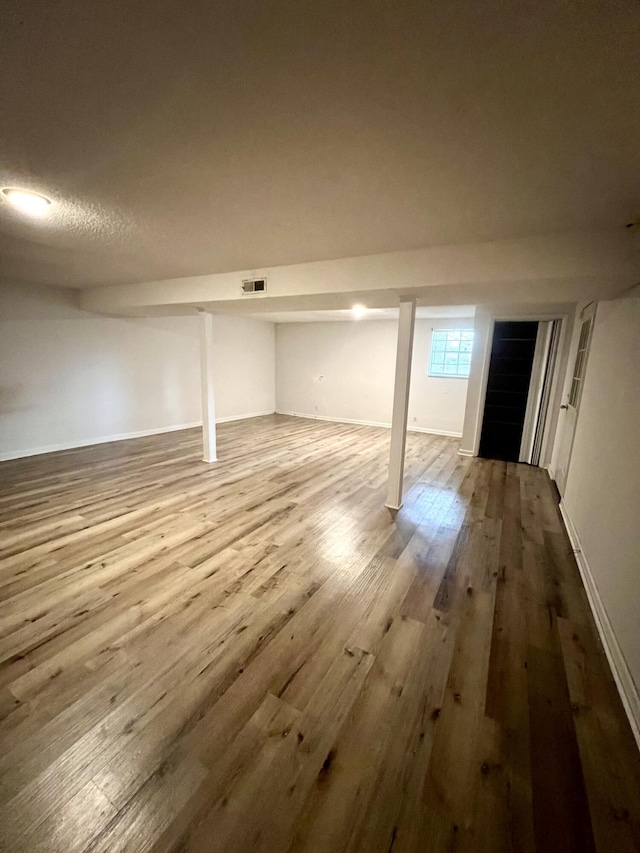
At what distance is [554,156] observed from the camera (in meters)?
1.35

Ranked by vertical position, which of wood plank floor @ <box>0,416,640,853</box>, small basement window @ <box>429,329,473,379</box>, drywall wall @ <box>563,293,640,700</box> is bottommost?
wood plank floor @ <box>0,416,640,853</box>

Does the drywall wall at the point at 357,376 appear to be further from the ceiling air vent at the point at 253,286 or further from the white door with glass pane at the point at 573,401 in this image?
the ceiling air vent at the point at 253,286

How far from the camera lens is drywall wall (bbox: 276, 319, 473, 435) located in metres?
6.88

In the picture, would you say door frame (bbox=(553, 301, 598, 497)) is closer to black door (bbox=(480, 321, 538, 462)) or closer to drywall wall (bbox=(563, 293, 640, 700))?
drywall wall (bbox=(563, 293, 640, 700))

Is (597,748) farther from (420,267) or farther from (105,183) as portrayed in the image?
(105,183)

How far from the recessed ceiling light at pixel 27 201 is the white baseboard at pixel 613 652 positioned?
3891mm

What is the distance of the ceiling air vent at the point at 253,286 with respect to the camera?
330 cm

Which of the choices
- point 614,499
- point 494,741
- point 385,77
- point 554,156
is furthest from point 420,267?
point 494,741

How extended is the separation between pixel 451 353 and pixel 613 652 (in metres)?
5.85

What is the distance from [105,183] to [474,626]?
317 centimetres

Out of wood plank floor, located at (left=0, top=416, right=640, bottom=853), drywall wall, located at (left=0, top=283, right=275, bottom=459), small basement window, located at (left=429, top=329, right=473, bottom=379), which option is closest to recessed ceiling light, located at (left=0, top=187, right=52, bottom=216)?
wood plank floor, located at (left=0, top=416, right=640, bottom=853)

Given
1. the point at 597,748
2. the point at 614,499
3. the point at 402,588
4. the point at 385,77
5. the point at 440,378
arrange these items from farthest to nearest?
1. the point at 440,378
2. the point at 402,588
3. the point at 614,499
4. the point at 597,748
5. the point at 385,77

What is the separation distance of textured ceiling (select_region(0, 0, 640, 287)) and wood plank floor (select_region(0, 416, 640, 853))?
2284mm

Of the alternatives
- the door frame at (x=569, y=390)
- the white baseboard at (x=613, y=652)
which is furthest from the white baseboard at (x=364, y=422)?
the white baseboard at (x=613, y=652)
